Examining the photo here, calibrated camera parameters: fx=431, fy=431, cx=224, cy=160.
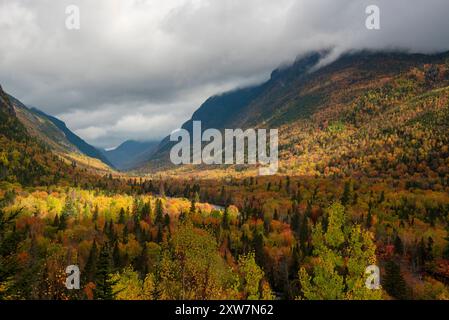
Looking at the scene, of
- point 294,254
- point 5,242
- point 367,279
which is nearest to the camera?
point 5,242

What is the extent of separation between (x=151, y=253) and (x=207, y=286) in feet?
427

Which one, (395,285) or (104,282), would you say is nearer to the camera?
(104,282)

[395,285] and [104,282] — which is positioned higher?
[104,282]

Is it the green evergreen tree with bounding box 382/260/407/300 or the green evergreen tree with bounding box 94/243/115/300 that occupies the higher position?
the green evergreen tree with bounding box 94/243/115/300

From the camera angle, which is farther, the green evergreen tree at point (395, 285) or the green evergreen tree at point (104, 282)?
the green evergreen tree at point (395, 285)

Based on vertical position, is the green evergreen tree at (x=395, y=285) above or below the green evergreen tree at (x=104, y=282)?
below

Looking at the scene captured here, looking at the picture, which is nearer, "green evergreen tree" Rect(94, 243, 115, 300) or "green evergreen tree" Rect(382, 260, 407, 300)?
"green evergreen tree" Rect(94, 243, 115, 300)
